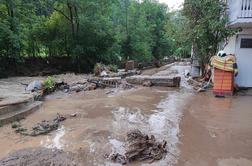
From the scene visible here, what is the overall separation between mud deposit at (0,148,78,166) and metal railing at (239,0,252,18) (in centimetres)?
830

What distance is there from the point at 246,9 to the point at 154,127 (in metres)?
6.39

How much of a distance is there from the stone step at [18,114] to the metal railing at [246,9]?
793 cm

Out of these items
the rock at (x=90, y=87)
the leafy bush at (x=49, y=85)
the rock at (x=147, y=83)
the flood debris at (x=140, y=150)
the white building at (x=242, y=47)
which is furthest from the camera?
the rock at (x=147, y=83)

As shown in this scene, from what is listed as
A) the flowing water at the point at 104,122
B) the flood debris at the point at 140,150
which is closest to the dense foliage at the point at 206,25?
the flowing water at the point at 104,122

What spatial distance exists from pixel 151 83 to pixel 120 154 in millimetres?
8491

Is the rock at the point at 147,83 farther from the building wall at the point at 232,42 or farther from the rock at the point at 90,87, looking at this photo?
the building wall at the point at 232,42

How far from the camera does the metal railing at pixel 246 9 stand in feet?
31.5

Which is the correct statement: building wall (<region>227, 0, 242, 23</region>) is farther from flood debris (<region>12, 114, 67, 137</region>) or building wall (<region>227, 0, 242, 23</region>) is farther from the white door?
flood debris (<region>12, 114, 67, 137</region>)

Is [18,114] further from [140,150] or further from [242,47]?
[242,47]

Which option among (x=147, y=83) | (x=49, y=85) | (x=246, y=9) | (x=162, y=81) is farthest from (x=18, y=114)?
(x=246, y=9)

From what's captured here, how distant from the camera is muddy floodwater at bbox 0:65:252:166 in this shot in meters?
4.65

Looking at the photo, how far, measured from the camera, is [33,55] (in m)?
17.3

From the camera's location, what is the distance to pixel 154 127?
621cm

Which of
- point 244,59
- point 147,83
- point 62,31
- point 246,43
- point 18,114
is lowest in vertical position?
point 18,114
